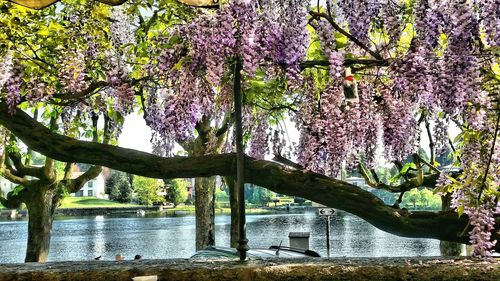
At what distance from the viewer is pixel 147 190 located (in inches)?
4948

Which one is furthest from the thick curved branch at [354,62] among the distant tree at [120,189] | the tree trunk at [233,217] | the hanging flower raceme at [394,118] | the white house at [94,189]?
the white house at [94,189]

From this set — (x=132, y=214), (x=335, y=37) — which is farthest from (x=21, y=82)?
(x=132, y=214)

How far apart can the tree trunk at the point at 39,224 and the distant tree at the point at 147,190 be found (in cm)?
10189

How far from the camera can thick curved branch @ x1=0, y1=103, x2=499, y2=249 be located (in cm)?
704

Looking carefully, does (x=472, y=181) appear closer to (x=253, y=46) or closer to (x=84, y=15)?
(x=253, y=46)

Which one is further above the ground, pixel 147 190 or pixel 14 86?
pixel 147 190

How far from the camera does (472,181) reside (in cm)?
562

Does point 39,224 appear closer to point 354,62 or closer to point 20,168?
point 20,168

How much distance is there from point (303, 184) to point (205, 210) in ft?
28.3

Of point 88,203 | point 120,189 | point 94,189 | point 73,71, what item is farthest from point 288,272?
point 94,189

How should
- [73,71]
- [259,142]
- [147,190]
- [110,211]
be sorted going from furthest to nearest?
1. [147,190]
2. [110,211]
3. [259,142]
4. [73,71]

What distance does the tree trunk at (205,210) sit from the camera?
15172 millimetres

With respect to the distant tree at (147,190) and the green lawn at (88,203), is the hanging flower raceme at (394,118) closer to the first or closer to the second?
the distant tree at (147,190)

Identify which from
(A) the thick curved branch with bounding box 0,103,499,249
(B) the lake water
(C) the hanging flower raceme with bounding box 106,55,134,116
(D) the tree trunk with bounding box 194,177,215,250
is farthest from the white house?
(A) the thick curved branch with bounding box 0,103,499,249
